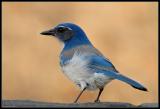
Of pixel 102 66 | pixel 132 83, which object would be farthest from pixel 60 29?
pixel 132 83

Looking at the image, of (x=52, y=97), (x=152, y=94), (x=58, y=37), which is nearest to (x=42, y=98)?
(x=52, y=97)

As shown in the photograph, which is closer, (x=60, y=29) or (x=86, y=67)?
(x=86, y=67)

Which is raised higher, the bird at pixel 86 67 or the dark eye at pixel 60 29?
the dark eye at pixel 60 29

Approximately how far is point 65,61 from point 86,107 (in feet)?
3.85

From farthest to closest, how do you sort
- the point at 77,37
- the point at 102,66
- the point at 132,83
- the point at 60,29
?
the point at 60,29 < the point at 77,37 < the point at 102,66 < the point at 132,83

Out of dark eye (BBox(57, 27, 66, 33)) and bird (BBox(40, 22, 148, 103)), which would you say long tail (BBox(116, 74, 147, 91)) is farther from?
dark eye (BBox(57, 27, 66, 33))

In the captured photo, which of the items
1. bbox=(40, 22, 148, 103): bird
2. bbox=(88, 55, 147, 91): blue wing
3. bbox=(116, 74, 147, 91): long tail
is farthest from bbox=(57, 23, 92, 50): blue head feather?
bbox=(116, 74, 147, 91): long tail

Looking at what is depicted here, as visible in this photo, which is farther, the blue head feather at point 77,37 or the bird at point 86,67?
the blue head feather at point 77,37

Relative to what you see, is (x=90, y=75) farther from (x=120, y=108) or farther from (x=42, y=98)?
(x=42, y=98)

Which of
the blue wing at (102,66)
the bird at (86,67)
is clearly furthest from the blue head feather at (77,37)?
the blue wing at (102,66)

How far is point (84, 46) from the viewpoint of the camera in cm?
954

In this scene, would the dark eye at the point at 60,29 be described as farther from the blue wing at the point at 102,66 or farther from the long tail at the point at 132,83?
the long tail at the point at 132,83

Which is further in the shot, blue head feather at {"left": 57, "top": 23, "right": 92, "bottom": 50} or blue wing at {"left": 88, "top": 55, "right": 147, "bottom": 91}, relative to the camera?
blue head feather at {"left": 57, "top": 23, "right": 92, "bottom": 50}

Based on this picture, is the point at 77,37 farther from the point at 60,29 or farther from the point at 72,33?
the point at 60,29
